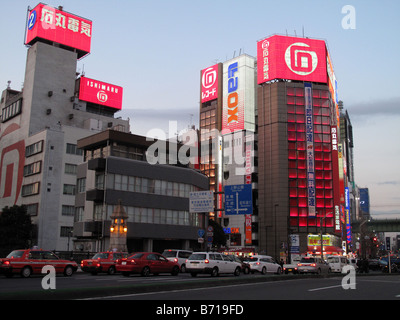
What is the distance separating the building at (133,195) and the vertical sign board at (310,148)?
41.5 metres

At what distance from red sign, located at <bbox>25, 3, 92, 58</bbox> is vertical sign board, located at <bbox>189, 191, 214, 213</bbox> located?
68.8 metres

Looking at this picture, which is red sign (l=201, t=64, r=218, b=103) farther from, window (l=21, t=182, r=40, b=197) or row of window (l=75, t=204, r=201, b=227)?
row of window (l=75, t=204, r=201, b=227)

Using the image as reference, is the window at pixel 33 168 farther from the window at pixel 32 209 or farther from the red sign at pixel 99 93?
the red sign at pixel 99 93

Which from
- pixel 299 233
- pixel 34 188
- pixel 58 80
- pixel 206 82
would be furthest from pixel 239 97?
pixel 34 188

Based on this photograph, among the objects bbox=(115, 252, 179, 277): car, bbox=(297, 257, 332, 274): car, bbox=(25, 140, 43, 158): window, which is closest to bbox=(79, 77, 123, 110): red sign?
bbox=(25, 140, 43, 158): window

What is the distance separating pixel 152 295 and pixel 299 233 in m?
87.2

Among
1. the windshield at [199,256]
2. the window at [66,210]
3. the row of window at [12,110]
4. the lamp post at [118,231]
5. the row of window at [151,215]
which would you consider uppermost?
the row of window at [12,110]

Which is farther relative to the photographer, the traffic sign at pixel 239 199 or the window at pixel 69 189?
the window at pixel 69 189

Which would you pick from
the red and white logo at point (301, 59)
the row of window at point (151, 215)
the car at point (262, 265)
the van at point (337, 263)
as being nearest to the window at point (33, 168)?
the row of window at point (151, 215)

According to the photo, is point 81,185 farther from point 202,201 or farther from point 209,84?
point 209,84

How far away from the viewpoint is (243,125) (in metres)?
109

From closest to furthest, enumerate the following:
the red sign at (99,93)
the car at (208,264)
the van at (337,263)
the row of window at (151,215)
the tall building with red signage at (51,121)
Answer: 1. the car at (208,264)
2. the van at (337,263)
3. the row of window at (151,215)
4. the tall building with red signage at (51,121)
5. the red sign at (99,93)

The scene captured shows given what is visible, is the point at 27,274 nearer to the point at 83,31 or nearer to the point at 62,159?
the point at 62,159

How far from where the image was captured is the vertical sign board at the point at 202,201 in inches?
1431
